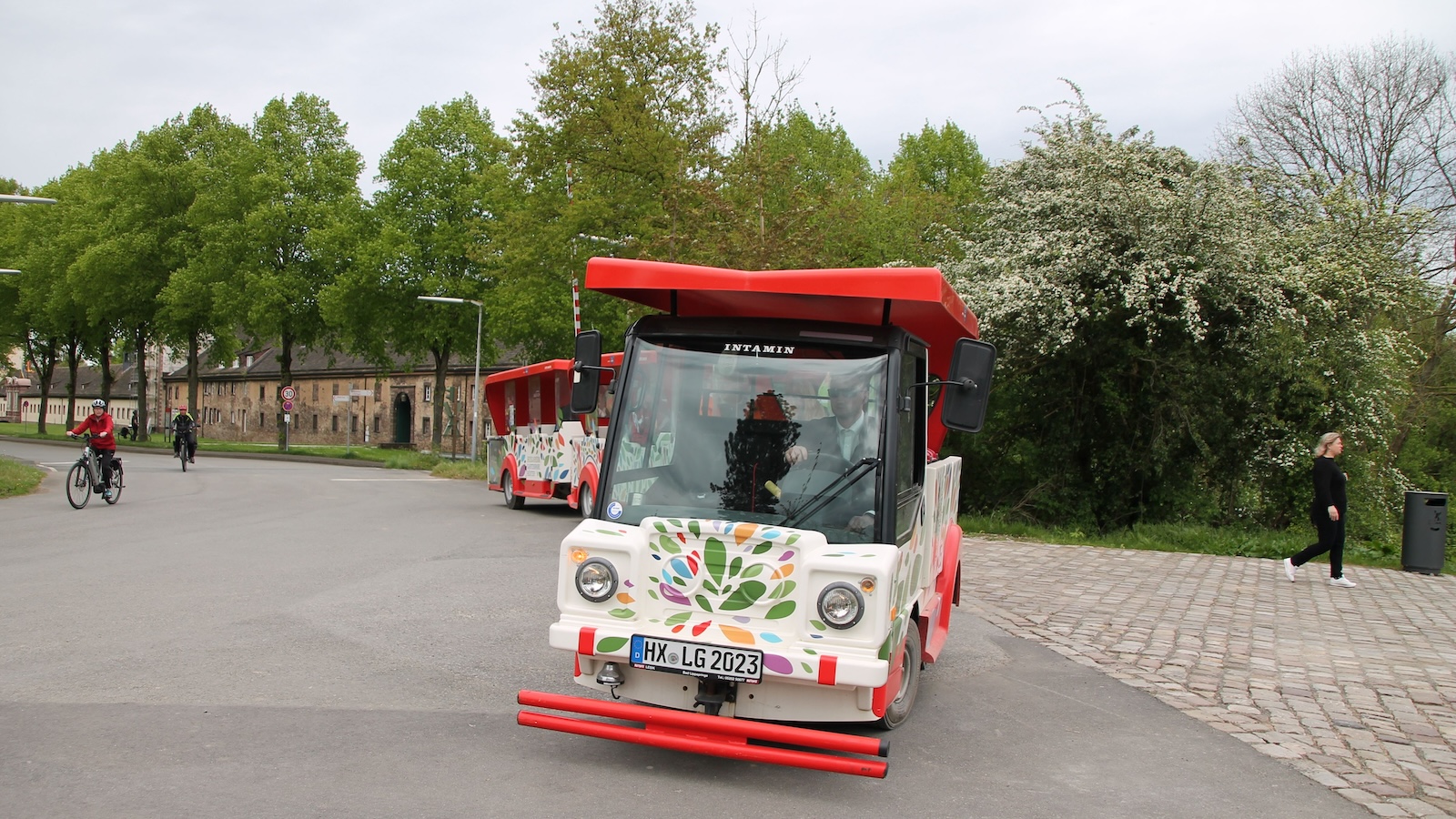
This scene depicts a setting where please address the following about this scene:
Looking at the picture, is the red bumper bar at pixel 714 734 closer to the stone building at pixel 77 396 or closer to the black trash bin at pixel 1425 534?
the black trash bin at pixel 1425 534

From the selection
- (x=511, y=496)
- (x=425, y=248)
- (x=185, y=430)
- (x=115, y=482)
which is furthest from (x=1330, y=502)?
(x=425, y=248)

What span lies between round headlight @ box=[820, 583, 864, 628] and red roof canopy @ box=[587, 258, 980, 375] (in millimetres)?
1351

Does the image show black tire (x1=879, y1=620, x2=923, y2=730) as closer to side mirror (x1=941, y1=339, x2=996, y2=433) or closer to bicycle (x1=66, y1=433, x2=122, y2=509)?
side mirror (x1=941, y1=339, x2=996, y2=433)

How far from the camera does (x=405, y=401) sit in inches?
2886

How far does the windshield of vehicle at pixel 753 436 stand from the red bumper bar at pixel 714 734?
89cm

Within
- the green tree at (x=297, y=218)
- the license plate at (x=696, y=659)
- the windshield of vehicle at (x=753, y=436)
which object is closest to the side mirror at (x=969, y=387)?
the windshield of vehicle at (x=753, y=436)

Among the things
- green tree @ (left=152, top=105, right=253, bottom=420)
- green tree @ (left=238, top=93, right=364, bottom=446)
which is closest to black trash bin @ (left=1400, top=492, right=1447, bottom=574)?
green tree @ (left=238, top=93, right=364, bottom=446)

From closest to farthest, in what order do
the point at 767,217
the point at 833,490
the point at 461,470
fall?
1. the point at 833,490
2. the point at 767,217
3. the point at 461,470

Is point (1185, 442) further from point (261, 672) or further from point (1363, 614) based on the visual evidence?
point (261, 672)

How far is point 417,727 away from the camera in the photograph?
18.6ft

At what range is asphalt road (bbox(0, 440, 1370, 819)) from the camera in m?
4.70

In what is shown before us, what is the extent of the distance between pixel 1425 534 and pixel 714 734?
13619 millimetres

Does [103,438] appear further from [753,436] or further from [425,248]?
[425,248]

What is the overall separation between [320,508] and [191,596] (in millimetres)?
10095
